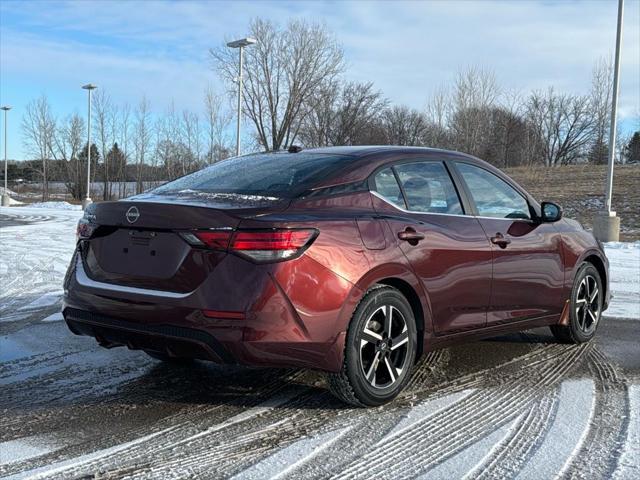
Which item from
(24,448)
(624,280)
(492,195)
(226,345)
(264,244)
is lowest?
(24,448)

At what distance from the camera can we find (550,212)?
204 inches

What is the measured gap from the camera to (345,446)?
10.8 ft

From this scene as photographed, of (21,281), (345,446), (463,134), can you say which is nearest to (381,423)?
(345,446)

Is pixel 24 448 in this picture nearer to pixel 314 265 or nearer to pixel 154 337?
pixel 154 337

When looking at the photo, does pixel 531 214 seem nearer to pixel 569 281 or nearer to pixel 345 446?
pixel 569 281

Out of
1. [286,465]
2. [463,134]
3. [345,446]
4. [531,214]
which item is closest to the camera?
[286,465]

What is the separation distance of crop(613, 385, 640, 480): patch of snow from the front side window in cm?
160

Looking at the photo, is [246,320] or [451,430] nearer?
[246,320]

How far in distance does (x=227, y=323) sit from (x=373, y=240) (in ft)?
3.19

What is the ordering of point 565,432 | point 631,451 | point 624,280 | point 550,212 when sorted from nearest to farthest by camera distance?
point 631,451 < point 565,432 < point 550,212 < point 624,280

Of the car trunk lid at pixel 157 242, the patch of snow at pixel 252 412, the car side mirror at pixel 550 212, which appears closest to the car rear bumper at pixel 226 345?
the car trunk lid at pixel 157 242

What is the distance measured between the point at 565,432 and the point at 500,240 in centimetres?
155

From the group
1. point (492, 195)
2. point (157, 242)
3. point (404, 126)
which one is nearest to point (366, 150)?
point (492, 195)

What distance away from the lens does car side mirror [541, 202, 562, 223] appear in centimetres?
516
